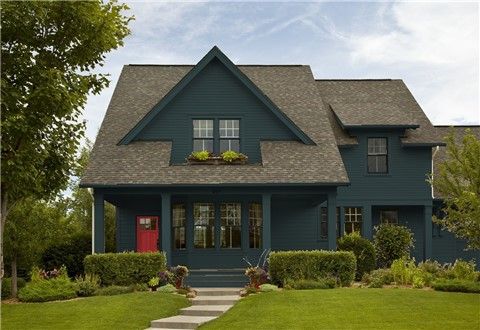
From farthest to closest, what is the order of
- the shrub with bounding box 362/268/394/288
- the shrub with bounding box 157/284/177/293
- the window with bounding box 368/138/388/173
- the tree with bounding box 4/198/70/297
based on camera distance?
the window with bounding box 368/138/388/173 → the tree with bounding box 4/198/70/297 → the shrub with bounding box 362/268/394/288 → the shrub with bounding box 157/284/177/293

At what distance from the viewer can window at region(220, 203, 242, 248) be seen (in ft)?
88.1

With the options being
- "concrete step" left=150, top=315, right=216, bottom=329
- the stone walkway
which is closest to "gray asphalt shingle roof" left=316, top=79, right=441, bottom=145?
the stone walkway

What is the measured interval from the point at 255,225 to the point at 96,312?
397 inches

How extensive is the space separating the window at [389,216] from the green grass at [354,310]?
11.6m

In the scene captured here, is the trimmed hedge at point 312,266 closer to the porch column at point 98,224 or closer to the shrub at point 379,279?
the shrub at point 379,279

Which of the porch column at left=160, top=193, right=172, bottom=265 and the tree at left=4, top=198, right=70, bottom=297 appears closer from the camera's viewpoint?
the tree at left=4, top=198, right=70, bottom=297

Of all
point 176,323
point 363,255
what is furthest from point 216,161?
point 176,323

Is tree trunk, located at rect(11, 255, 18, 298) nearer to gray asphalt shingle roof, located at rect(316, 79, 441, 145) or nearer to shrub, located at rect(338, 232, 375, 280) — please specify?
shrub, located at rect(338, 232, 375, 280)

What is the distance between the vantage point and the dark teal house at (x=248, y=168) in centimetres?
2475

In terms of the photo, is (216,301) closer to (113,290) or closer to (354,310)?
(113,290)

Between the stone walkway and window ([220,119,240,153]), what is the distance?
19.8ft

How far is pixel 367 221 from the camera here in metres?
30.6

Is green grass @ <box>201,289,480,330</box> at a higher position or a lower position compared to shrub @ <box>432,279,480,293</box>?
lower

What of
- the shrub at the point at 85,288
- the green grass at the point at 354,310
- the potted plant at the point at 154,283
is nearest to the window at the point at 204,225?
the potted plant at the point at 154,283
